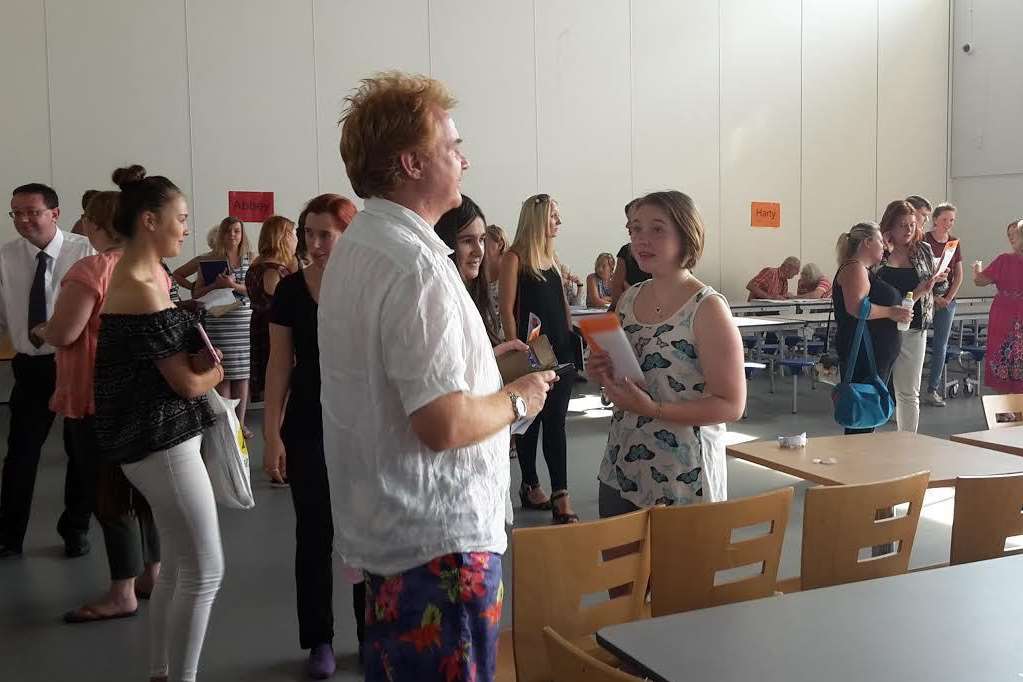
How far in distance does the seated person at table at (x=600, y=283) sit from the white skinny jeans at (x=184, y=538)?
7550 mm

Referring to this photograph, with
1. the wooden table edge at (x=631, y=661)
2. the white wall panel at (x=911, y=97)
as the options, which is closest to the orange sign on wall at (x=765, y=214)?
the white wall panel at (x=911, y=97)

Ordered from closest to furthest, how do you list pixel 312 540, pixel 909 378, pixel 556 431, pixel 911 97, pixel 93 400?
pixel 312 540
pixel 93 400
pixel 556 431
pixel 909 378
pixel 911 97

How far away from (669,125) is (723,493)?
9231 millimetres

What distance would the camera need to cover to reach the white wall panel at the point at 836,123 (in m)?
12.1

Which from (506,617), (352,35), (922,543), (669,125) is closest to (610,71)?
(669,125)

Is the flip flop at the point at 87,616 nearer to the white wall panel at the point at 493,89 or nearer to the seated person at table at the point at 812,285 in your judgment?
the white wall panel at the point at 493,89

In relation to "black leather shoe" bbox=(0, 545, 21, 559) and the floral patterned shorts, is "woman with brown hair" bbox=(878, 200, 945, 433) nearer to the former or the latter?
the floral patterned shorts

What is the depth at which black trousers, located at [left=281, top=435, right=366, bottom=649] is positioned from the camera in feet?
9.49

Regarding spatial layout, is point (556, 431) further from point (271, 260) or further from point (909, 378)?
point (909, 378)

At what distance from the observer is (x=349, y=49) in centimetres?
957

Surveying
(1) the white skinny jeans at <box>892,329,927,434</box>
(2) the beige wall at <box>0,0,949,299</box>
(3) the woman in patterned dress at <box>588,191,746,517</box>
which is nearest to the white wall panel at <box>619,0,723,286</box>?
(2) the beige wall at <box>0,0,949,299</box>

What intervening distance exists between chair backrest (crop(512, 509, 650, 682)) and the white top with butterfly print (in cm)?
40

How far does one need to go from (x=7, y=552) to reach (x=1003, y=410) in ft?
14.4

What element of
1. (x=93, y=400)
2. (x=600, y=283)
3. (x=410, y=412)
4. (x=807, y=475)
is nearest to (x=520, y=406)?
(x=410, y=412)
